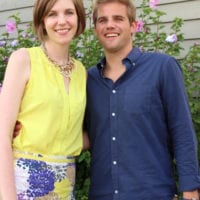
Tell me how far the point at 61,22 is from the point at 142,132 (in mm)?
690

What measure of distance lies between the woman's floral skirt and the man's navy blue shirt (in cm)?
23

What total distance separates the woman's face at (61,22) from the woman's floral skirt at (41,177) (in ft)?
2.03

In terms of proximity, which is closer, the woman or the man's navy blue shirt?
the woman

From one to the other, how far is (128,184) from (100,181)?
17 centimetres

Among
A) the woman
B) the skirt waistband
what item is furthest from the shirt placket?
the skirt waistband

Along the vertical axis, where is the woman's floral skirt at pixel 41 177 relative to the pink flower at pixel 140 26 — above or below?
below

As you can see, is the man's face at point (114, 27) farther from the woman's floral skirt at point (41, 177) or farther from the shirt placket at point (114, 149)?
the woman's floral skirt at point (41, 177)

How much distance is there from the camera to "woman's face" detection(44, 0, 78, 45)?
8.30 ft

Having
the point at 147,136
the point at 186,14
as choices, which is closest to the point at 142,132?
the point at 147,136

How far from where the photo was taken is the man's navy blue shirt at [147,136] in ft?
8.16

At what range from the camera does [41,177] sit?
2.42 metres

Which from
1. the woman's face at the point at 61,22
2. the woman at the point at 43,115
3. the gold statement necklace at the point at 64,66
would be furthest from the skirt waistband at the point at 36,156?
the woman's face at the point at 61,22

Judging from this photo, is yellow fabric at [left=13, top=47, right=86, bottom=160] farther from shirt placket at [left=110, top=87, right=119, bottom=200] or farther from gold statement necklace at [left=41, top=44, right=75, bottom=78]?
shirt placket at [left=110, top=87, right=119, bottom=200]

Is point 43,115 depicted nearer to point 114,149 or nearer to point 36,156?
point 36,156
